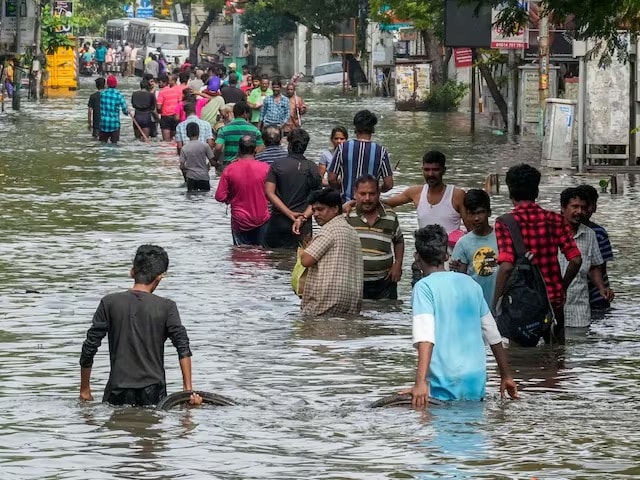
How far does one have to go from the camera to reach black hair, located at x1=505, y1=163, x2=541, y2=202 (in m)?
11.9

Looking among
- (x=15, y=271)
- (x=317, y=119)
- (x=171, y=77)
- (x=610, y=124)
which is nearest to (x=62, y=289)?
(x=15, y=271)

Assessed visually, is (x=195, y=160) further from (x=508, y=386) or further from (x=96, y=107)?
(x=508, y=386)

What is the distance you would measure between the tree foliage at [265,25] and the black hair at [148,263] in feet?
294

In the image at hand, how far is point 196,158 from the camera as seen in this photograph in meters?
25.6

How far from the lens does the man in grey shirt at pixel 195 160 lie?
25.3 meters

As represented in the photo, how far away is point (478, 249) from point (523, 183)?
793 mm

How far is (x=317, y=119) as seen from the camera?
4803cm

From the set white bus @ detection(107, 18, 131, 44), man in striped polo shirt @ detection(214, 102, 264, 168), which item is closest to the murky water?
man in striped polo shirt @ detection(214, 102, 264, 168)

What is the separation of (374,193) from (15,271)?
4657 millimetres

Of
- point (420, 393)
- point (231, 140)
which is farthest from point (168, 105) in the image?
point (420, 393)

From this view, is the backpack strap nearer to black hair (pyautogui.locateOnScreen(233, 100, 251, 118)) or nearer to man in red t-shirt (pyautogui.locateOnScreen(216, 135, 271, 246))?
man in red t-shirt (pyautogui.locateOnScreen(216, 135, 271, 246))

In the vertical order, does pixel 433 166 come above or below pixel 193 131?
above

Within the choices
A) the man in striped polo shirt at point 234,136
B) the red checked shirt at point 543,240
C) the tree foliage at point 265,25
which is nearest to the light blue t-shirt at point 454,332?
the red checked shirt at point 543,240

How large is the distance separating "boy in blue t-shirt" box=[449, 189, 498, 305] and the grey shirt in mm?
12929
